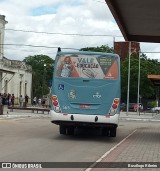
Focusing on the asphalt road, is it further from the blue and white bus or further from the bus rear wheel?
the blue and white bus

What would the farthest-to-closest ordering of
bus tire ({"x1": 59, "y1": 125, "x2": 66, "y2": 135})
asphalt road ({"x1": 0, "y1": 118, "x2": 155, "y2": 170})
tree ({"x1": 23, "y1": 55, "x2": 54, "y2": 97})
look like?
1. tree ({"x1": 23, "y1": 55, "x2": 54, "y2": 97})
2. bus tire ({"x1": 59, "y1": 125, "x2": 66, "y2": 135})
3. asphalt road ({"x1": 0, "y1": 118, "x2": 155, "y2": 170})

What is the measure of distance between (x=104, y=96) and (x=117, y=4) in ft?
12.5

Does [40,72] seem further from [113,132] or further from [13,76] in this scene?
[113,132]

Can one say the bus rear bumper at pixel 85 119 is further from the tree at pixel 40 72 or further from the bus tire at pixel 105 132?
the tree at pixel 40 72

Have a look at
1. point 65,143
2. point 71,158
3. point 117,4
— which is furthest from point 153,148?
point 117,4

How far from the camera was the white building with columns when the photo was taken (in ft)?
200

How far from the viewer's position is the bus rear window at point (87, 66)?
734 inches

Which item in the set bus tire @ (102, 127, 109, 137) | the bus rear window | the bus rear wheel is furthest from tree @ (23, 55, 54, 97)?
the bus rear window

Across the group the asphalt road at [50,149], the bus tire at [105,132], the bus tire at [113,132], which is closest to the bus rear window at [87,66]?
the bus tire at [113,132]

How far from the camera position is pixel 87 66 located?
61.8ft

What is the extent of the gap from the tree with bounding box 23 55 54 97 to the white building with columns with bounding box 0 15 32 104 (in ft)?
76.9

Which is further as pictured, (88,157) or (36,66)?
(36,66)

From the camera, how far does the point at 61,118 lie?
A: 59.5 ft

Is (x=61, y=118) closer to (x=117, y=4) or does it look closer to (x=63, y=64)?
(x=63, y=64)
